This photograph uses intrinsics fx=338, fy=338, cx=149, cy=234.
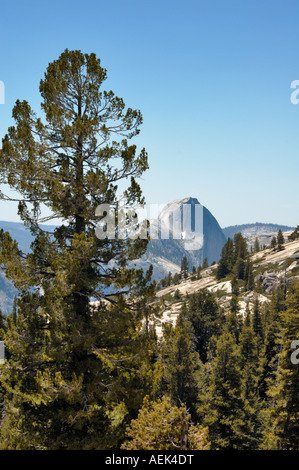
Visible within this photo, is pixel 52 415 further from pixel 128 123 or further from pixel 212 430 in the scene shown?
pixel 212 430

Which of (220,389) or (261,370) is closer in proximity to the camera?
(220,389)

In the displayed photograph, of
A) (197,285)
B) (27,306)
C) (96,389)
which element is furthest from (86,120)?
(197,285)

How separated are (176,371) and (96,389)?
81.8 feet

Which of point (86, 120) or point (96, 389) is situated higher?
point (86, 120)

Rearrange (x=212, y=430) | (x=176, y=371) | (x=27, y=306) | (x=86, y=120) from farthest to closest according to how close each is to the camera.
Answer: (x=176, y=371) < (x=212, y=430) < (x=86, y=120) < (x=27, y=306)

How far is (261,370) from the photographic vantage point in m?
43.8

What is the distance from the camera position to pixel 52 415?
12227 millimetres

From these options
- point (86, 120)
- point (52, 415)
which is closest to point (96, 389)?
point (52, 415)

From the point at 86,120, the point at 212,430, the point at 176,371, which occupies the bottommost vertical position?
the point at 212,430

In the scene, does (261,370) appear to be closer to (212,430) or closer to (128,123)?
(212,430)

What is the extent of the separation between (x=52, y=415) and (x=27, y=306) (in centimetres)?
402
